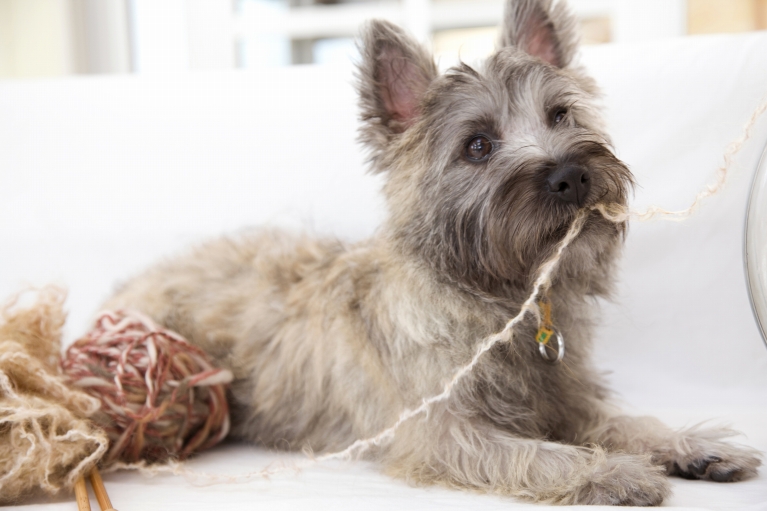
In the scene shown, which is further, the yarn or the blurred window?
the blurred window

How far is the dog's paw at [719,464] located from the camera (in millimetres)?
1730

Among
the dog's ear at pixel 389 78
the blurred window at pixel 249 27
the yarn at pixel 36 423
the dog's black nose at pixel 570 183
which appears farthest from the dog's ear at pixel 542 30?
the blurred window at pixel 249 27

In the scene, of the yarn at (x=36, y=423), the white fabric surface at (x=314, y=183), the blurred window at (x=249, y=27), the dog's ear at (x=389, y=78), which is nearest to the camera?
the yarn at (x=36, y=423)

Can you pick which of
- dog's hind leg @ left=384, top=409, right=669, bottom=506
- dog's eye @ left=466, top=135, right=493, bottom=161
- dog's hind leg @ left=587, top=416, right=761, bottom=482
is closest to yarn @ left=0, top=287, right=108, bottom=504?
dog's hind leg @ left=384, top=409, right=669, bottom=506

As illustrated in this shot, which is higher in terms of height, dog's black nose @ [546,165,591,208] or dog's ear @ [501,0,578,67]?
dog's ear @ [501,0,578,67]

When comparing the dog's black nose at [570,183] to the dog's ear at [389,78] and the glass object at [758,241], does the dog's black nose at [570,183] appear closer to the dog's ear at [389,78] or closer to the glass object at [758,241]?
the glass object at [758,241]

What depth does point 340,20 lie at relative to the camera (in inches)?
206

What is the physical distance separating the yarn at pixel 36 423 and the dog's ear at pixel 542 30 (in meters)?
1.52

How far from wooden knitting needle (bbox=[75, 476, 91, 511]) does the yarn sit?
2 centimetres

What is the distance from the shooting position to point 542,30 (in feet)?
6.78

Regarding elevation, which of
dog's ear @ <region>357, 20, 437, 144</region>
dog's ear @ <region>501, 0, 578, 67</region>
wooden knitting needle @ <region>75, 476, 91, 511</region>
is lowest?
wooden knitting needle @ <region>75, 476, 91, 511</region>

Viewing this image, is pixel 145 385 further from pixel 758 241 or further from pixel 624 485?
pixel 758 241

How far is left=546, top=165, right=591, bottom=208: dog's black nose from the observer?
1547 mm

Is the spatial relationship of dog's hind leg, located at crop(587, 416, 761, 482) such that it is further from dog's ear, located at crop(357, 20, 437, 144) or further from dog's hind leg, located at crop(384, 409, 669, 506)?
dog's ear, located at crop(357, 20, 437, 144)
